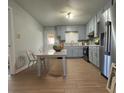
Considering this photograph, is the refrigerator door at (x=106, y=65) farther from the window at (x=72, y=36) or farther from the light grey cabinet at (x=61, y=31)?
the window at (x=72, y=36)

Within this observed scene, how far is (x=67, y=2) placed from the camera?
5.54 metres

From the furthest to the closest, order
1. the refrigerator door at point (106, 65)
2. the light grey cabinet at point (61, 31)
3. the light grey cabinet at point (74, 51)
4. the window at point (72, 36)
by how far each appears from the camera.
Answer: the window at point (72, 36) → the light grey cabinet at point (61, 31) → the light grey cabinet at point (74, 51) → the refrigerator door at point (106, 65)

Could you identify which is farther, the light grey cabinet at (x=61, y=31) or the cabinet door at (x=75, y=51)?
the light grey cabinet at (x=61, y=31)

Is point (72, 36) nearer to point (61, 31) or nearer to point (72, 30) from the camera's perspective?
point (72, 30)

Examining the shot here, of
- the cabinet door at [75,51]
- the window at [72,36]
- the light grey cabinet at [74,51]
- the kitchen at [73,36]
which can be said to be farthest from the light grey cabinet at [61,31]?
the cabinet door at [75,51]

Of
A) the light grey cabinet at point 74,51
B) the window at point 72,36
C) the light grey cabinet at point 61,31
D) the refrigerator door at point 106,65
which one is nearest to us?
the refrigerator door at point 106,65

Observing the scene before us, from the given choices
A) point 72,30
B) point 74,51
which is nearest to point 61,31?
point 72,30

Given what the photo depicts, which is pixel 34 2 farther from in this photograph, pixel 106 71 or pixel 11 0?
pixel 106 71

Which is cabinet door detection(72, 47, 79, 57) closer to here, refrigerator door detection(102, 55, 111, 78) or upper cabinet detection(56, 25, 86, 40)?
upper cabinet detection(56, 25, 86, 40)

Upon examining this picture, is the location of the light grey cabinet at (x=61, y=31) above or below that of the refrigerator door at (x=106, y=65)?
above

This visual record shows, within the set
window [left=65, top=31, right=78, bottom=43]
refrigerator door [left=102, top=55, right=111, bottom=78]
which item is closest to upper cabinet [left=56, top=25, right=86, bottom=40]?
window [left=65, top=31, right=78, bottom=43]
